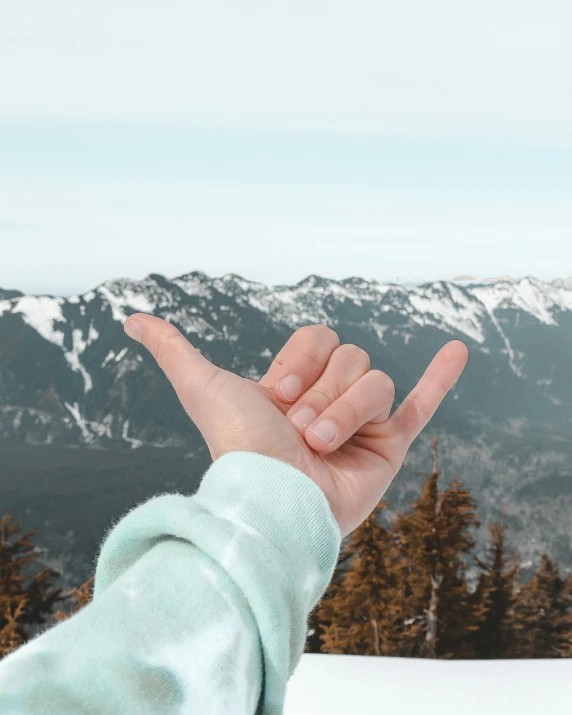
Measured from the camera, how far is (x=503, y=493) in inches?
4486

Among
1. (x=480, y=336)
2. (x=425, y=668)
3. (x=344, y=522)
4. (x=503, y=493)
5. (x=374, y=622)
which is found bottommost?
(x=503, y=493)

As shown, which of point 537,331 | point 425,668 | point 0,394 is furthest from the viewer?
point 537,331

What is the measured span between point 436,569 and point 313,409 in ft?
40.1

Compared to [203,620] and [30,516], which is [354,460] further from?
[30,516]

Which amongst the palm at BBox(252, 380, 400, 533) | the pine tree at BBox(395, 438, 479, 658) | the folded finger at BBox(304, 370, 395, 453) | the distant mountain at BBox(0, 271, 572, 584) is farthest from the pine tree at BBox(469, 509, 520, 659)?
the distant mountain at BBox(0, 271, 572, 584)

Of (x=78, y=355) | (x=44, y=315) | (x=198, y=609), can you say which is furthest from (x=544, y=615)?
(x=44, y=315)

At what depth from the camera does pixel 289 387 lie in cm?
150

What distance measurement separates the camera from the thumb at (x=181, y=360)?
1411 mm

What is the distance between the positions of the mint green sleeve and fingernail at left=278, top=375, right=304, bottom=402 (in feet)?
1.44

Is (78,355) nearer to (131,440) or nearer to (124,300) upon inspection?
(124,300)

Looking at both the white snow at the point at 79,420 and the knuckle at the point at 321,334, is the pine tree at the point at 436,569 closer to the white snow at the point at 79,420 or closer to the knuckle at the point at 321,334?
the knuckle at the point at 321,334

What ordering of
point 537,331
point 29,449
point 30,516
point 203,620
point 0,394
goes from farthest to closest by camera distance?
1. point 537,331
2. point 0,394
3. point 29,449
4. point 30,516
5. point 203,620

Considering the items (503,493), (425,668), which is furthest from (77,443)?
(425,668)

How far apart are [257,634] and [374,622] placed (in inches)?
458
